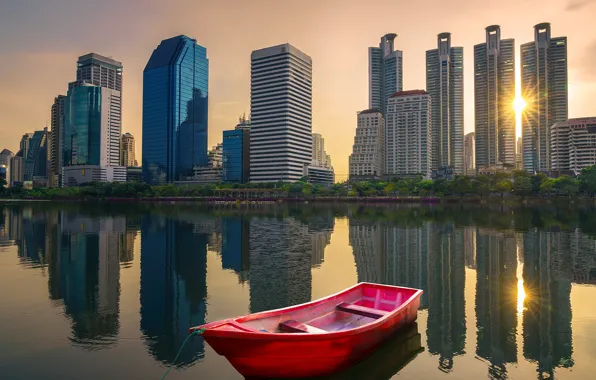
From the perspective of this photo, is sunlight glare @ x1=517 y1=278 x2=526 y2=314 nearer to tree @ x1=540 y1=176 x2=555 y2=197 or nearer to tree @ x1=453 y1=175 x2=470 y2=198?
tree @ x1=453 y1=175 x2=470 y2=198

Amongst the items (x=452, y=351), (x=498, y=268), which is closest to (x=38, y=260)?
(x=452, y=351)

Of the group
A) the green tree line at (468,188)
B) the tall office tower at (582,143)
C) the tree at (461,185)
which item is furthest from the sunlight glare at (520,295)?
the tall office tower at (582,143)

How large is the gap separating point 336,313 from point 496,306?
10.3 m

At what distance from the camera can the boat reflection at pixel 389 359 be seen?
44.8 feet

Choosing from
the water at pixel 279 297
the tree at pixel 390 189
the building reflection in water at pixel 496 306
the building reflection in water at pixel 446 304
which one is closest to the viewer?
the water at pixel 279 297

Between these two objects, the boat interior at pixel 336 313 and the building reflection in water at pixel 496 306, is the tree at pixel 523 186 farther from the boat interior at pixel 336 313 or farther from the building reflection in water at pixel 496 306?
the boat interior at pixel 336 313

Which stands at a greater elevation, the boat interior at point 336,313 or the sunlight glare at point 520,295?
the boat interior at point 336,313

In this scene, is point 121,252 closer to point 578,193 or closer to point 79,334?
point 79,334

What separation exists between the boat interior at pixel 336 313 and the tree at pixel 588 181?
142m

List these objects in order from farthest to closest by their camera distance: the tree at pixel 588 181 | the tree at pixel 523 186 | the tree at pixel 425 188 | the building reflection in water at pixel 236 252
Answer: the tree at pixel 425 188
the tree at pixel 523 186
the tree at pixel 588 181
the building reflection in water at pixel 236 252

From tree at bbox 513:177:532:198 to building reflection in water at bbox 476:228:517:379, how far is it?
115927 mm

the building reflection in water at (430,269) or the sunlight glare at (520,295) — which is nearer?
the building reflection in water at (430,269)

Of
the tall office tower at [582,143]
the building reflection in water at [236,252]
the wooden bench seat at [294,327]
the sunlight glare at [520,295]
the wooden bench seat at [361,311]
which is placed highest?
the tall office tower at [582,143]

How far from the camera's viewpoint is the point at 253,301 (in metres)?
22.3
